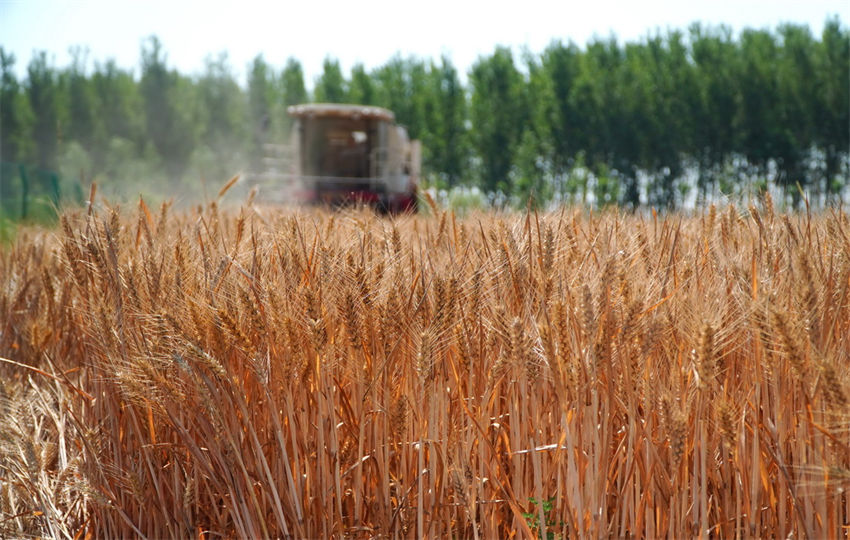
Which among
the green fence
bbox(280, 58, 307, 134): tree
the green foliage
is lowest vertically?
the green foliage

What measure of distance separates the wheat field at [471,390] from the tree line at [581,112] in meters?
18.9

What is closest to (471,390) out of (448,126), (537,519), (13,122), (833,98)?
(537,519)

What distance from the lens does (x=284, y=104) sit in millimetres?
32094

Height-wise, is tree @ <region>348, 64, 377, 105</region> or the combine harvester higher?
tree @ <region>348, 64, 377, 105</region>

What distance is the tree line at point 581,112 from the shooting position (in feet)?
76.8

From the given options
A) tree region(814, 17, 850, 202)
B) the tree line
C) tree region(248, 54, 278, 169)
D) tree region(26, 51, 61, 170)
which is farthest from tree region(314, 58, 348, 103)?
tree region(814, 17, 850, 202)

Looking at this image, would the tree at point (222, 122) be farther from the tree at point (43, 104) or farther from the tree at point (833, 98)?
the tree at point (833, 98)

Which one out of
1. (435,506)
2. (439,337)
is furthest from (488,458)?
(439,337)

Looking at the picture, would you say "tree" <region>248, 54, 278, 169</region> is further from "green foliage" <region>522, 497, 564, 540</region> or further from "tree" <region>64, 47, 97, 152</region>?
"green foliage" <region>522, 497, 564, 540</region>

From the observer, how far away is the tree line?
2342cm

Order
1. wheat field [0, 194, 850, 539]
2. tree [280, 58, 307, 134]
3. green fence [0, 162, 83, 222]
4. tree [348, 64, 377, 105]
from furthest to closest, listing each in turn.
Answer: tree [280, 58, 307, 134], tree [348, 64, 377, 105], green fence [0, 162, 83, 222], wheat field [0, 194, 850, 539]

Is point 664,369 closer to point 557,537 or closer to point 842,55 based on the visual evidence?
point 557,537

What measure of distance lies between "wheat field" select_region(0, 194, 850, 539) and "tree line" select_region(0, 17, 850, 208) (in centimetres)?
1894

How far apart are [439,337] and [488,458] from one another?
274 mm
